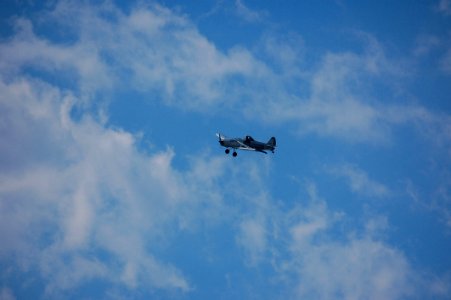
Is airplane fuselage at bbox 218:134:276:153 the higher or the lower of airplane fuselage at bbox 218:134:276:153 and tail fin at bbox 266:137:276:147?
the lower

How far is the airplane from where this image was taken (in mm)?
68688

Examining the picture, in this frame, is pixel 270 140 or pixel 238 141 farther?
pixel 270 140

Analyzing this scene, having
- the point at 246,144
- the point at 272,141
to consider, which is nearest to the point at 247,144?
the point at 246,144

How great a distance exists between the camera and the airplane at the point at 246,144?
2704 inches

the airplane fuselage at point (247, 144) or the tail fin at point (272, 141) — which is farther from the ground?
the tail fin at point (272, 141)

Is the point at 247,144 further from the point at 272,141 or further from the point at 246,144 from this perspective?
the point at 272,141

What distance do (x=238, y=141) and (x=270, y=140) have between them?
291 inches

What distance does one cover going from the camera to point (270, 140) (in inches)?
2918

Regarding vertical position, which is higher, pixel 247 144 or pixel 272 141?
pixel 272 141

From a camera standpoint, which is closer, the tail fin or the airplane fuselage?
the airplane fuselage

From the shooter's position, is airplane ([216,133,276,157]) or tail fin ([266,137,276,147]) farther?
tail fin ([266,137,276,147])

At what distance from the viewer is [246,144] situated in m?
70.4

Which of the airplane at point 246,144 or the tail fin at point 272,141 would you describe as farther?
the tail fin at point 272,141

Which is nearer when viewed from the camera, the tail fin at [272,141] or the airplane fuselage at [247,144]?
the airplane fuselage at [247,144]
